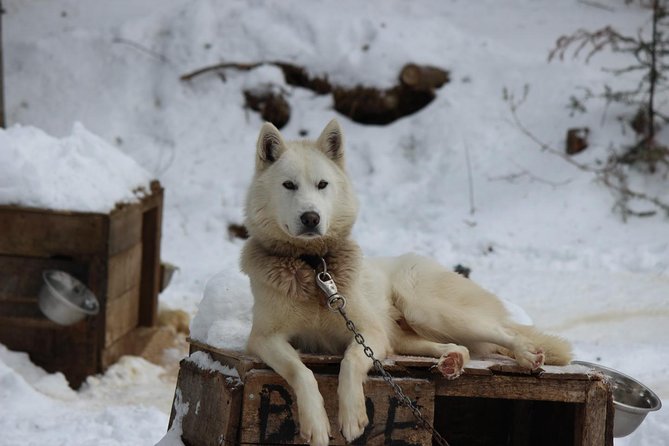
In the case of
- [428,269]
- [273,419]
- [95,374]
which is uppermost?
[428,269]

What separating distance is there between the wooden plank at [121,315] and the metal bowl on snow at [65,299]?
0.16 meters

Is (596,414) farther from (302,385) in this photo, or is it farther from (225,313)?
(225,313)

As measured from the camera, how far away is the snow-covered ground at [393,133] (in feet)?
24.6

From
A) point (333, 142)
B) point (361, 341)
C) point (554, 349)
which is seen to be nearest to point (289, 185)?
point (333, 142)

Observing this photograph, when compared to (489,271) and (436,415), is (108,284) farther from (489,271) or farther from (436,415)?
(489,271)

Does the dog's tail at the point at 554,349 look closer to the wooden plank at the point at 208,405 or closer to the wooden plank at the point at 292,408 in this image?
the wooden plank at the point at 292,408

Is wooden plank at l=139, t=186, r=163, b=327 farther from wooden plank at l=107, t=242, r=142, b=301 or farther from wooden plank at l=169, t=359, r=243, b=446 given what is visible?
wooden plank at l=169, t=359, r=243, b=446

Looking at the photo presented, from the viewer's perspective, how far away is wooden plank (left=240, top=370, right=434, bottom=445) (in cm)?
353

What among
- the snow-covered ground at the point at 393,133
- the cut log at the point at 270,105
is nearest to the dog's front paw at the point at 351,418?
the snow-covered ground at the point at 393,133

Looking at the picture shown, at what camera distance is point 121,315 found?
664 cm

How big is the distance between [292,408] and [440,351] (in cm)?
72

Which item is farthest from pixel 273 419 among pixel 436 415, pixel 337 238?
pixel 436 415

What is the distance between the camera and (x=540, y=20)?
40.0 ft

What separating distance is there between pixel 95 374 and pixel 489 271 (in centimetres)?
368
